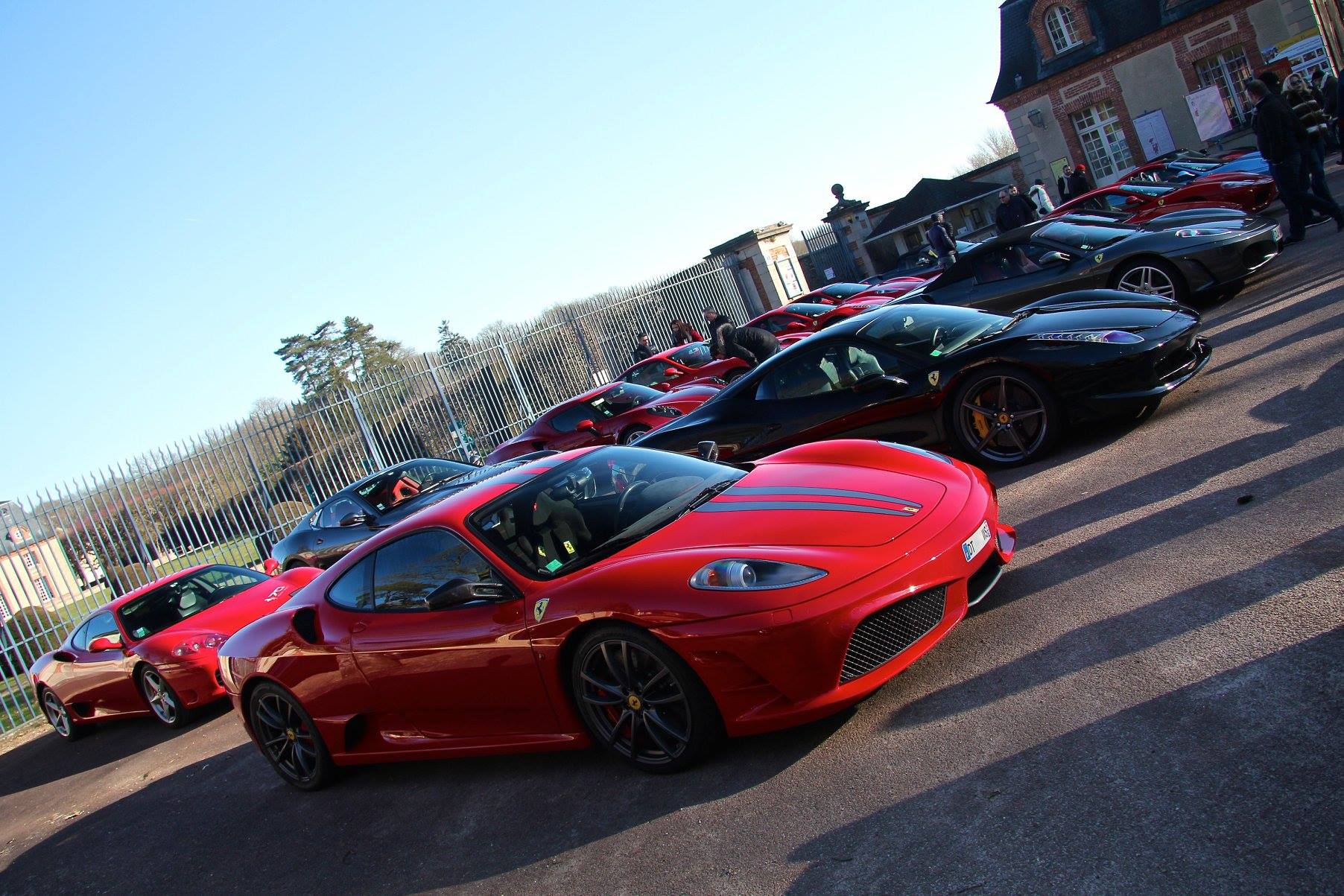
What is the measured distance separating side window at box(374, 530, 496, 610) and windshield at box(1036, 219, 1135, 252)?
26.3 feet

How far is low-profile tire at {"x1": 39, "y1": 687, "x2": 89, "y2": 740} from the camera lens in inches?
450

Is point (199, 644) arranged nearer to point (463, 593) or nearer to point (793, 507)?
point (463, 593)

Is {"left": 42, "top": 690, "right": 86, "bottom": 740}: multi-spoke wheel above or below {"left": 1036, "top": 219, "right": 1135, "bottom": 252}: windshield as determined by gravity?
below

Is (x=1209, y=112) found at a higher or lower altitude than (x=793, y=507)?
higher

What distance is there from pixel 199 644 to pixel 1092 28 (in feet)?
117

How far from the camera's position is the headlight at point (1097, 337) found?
7176 millimetres

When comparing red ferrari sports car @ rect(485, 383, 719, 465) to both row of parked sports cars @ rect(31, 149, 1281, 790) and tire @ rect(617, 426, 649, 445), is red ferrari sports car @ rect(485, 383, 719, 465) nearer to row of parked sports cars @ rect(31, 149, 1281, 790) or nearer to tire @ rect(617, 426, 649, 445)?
tire @ rect(617, 426, 649, 445)

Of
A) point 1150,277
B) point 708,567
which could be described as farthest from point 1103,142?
point 708,567

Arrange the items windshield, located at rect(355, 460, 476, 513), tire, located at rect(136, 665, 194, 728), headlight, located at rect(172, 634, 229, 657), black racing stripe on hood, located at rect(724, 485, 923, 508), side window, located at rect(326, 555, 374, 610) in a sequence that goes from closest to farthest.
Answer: black racing stripe on hood, located at rect(724, 485, 923, 508), side window, located at rect(326, 555, 374, 610), headlight, located at rect(172, 634, 229, 657), tire, located at rect(136, 665, 194, 728), windshield, located at rect(355, 460, 476, 513)

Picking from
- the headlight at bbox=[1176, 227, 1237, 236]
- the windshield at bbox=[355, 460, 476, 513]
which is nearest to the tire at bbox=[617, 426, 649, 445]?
the windshield at bbox=[355, 460, 476, 513]

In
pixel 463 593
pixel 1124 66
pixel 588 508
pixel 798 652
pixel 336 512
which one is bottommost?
pixel 798 652

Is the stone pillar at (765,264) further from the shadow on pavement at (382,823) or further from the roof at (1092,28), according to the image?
the shadow on pavement at (382,823)

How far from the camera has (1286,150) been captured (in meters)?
12.1

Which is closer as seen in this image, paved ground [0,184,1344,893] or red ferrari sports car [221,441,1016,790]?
paved ground [0,184,1344,893]
